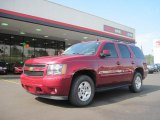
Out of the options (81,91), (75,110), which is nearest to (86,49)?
(81,91)

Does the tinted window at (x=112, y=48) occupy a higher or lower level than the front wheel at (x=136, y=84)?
higher

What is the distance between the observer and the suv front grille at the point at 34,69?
19.5 feet

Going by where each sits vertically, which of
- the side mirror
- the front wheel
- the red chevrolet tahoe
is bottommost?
the front wheel

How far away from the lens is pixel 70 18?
20.8 metres

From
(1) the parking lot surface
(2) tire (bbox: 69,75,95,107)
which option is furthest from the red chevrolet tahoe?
(1) the parking lot surface

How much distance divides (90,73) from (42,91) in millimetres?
1578

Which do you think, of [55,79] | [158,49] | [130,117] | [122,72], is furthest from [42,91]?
[158,49]

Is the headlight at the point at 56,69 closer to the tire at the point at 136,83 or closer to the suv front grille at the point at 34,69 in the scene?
the suv front grille at the point at 34,69

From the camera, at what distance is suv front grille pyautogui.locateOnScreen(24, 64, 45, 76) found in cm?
596

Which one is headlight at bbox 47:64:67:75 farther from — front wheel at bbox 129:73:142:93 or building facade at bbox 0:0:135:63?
building facade at bbox 0:0:135:63

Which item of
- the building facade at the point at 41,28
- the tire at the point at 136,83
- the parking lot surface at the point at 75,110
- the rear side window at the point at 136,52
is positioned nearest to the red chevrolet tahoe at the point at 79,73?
the parking lot surface at the point at 75,110

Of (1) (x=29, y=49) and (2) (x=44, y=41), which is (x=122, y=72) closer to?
(1) (x=29, y=49)

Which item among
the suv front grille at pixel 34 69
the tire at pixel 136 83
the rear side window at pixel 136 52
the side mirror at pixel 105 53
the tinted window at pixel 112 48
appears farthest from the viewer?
the rear side window at pixel 136 52

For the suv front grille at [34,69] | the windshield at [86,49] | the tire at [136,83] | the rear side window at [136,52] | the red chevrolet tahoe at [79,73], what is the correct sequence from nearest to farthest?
the red chevrolet tahoe at [79,73], the suv front grille at [34,69], the windshield at [86,49], the tire at [136,83], the rear side window at [136,52]
